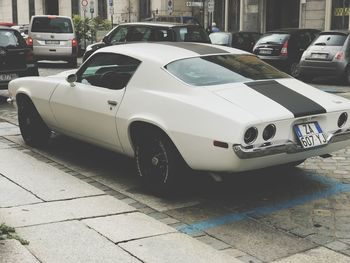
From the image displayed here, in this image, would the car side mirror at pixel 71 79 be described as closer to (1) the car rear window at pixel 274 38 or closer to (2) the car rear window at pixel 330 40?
(2) the car rear window at pixel 330 40

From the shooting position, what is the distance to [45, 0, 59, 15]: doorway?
5097 centimetres

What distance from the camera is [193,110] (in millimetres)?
5203

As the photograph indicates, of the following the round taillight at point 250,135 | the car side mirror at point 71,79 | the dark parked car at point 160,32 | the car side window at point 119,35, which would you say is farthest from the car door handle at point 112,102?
the car side window at point 119,35

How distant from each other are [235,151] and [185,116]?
635mm

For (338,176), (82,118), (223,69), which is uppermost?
(223,69)

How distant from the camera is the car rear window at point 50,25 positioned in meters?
21.5

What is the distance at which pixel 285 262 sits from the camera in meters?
4.21

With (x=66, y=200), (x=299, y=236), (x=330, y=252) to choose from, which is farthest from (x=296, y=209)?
(x=66, y=200)

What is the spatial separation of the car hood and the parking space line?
855 millimetres

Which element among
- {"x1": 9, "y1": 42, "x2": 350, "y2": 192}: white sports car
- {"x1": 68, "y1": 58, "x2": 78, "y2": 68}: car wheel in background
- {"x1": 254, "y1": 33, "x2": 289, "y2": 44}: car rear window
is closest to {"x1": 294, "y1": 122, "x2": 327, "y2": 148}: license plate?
{"x1": 9, "y1": 42, "x2": 350, "y2": 192}: white sports car

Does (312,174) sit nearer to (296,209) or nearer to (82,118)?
(296,209)

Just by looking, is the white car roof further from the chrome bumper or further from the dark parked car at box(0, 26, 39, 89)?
the dark parked car at box(0, 26, 39, 89)

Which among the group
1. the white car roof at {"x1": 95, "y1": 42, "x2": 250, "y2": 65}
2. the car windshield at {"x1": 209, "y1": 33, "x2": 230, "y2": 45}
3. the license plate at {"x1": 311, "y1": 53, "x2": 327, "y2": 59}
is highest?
the white car roof at {"x1": 95, "y1": 42, "x2": 250, "y2": 65}

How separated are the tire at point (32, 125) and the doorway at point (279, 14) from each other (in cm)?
2291
